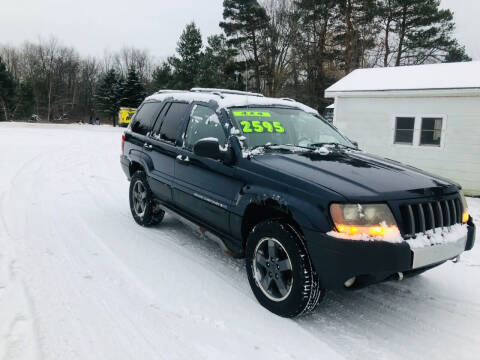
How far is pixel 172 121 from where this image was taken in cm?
499

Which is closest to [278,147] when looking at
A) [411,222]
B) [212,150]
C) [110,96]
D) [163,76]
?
[212,150]

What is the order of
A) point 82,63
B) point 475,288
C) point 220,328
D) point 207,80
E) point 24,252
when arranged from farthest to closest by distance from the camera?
point 82,63 → point 207,80 → point 24,252 → point 475,288 → point 220,328

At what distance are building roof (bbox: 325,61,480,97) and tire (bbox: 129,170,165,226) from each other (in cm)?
958

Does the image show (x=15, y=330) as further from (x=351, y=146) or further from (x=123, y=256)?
(x=351, y=146)

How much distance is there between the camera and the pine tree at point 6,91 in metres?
51.8

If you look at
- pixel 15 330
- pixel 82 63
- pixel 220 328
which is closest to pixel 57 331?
pixel 15 330

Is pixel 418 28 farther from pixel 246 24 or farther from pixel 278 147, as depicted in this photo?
pixel 278 147

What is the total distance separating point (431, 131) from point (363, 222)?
35.3 ft

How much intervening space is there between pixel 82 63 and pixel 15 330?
8267 centimetres

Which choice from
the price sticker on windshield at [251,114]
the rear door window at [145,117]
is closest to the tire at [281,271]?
the price sticker on windshield at [251,114]

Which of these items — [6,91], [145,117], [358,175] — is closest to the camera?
[358,175]

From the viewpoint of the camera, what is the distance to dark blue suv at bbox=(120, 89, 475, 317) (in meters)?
2.79

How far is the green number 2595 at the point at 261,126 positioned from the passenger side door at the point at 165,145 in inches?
42.2

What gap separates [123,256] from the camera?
439 centimetres
